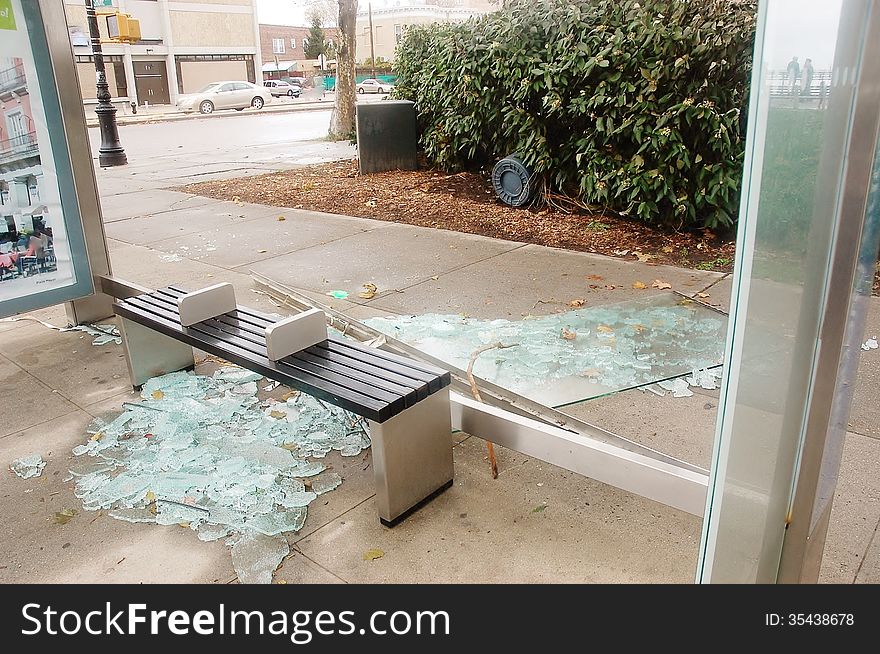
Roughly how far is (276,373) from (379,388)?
485mm

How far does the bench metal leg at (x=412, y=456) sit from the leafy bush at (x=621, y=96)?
4.60 metres

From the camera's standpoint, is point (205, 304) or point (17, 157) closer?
point (205, 304)

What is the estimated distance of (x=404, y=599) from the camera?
2340 millimetres

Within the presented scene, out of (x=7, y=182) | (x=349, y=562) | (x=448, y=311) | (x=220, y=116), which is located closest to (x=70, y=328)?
(x=7, y=182)

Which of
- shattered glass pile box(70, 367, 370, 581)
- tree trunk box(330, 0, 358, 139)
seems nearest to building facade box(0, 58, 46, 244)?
shattered glass pile box(70, 367, 370, 581)

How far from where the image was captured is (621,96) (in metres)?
6.71

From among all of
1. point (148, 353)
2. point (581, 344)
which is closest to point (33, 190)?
point (148, 353)

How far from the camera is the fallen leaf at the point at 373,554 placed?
100 inches

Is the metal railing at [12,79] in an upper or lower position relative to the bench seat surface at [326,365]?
upper

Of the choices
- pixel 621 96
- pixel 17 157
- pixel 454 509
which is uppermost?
pixel 621 96

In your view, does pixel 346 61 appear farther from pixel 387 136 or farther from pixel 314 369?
pixel 314 369

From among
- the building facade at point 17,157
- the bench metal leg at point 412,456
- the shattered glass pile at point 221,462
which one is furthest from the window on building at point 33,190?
the bench metal leg at point 412,456

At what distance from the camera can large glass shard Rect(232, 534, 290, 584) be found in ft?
8.12

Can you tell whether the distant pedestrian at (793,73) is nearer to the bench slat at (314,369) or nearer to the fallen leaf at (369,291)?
the bench slat at (314,369)
